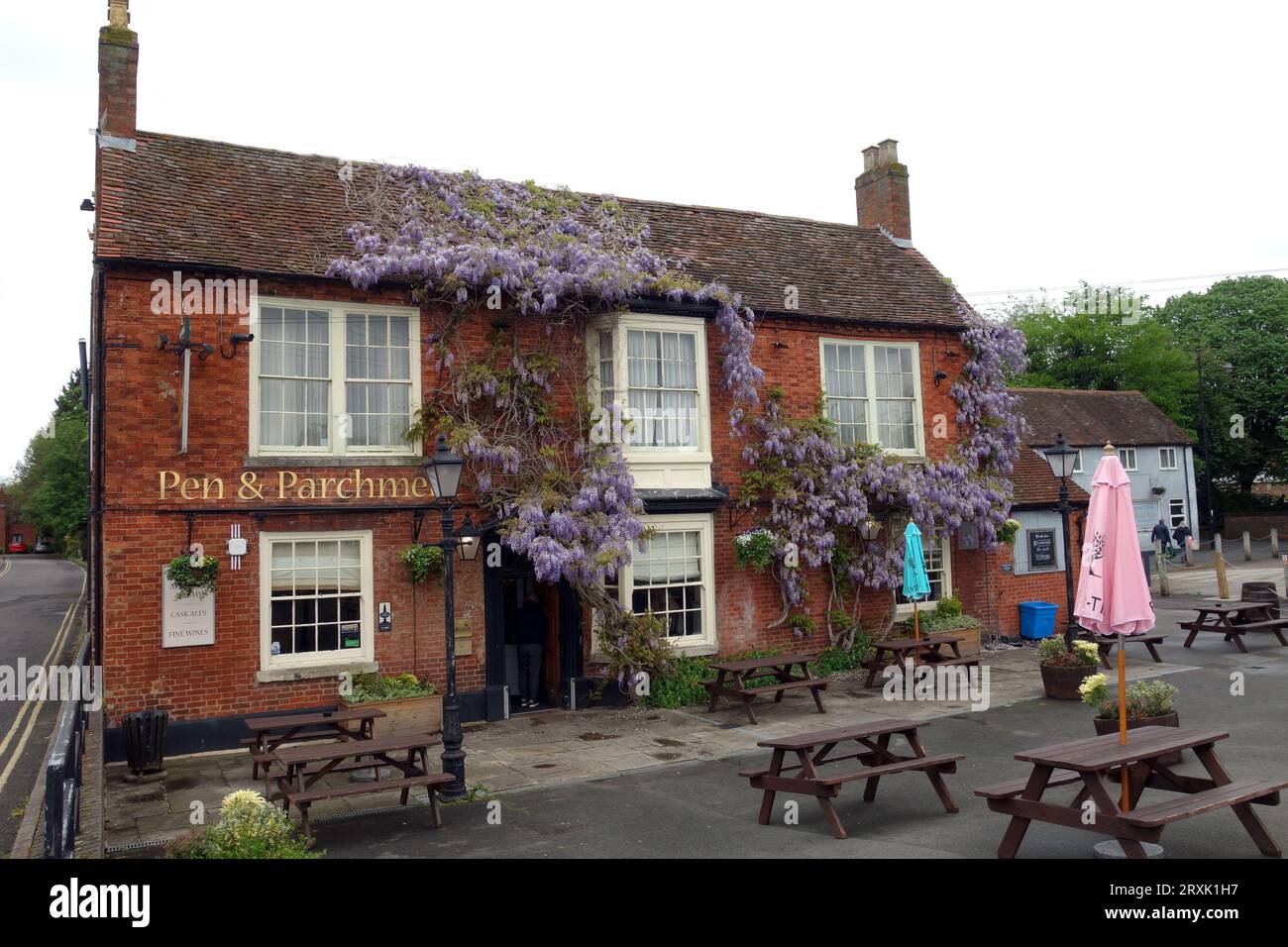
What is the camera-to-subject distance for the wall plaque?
39.7ft

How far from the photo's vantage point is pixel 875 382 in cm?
1795

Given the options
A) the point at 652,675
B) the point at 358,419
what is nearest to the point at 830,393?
the point at 652,675

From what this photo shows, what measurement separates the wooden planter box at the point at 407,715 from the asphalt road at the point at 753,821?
11.1 ft

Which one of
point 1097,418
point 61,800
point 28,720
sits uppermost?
point 1097,418

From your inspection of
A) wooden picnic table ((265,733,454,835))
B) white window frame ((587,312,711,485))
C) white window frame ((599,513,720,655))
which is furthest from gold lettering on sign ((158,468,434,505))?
wooden picnic table ((265,733,454,835))

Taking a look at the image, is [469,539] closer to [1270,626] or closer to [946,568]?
[946,568]

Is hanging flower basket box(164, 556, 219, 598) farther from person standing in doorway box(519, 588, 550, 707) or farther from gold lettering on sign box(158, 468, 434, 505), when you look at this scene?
person standing in doorway box(519, 588, 550, 707)

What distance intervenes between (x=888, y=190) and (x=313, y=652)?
15530mm

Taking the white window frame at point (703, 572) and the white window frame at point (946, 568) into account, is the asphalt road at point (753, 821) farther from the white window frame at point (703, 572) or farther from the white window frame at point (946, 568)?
the white window frame at point (946, 568)

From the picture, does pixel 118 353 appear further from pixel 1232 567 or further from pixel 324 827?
pixel 1232 567

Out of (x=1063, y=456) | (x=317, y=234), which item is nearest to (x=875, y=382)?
(x=1063, y=456)

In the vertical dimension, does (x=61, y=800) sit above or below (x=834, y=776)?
above

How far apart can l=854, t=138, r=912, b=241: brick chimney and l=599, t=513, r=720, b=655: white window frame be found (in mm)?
9283
